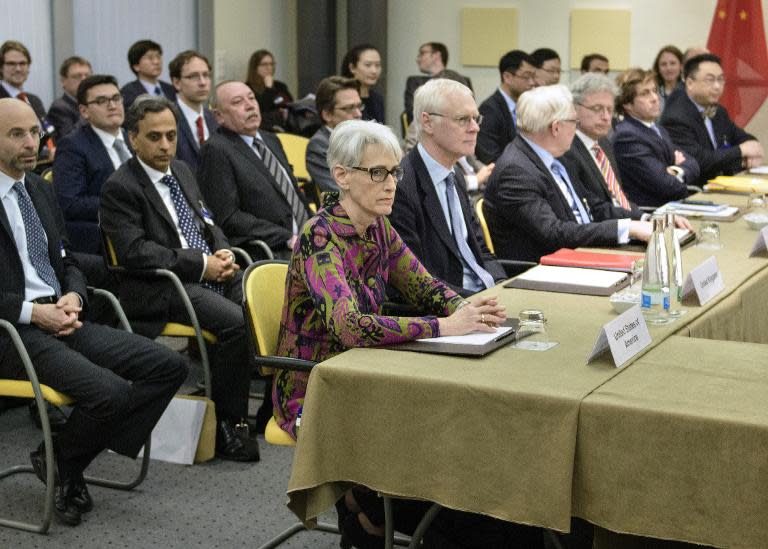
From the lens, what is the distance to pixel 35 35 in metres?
8.40

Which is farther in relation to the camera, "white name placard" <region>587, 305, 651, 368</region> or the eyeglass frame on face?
the eyeglass frame on face

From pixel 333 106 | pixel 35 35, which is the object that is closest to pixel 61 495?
pixel 333 106

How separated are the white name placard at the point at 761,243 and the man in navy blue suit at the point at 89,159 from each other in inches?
108

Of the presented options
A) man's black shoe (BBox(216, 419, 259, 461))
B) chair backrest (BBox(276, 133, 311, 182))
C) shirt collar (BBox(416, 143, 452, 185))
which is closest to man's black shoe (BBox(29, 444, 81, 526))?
man's black shoe (BBox(216, 419, 259, 461))

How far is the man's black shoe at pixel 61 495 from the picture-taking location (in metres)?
3.37

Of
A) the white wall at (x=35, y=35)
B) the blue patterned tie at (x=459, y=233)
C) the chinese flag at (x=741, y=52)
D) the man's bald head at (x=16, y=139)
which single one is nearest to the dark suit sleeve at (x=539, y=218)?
the blue patterned tie at (x=459, y=233)

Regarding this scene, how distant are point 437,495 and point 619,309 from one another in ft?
3.10

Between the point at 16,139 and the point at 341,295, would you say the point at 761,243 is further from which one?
the point at 16,139

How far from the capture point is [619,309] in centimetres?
302

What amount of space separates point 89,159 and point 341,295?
2718 millimetres

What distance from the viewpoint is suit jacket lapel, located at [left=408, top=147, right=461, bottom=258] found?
367 cm

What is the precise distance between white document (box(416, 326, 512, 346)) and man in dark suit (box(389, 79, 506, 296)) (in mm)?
1001

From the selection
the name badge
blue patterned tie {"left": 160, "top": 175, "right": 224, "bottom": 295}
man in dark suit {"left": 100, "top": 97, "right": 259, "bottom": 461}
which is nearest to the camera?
man in dark suit {"left": 100, "top": 97, "right": 259, "bottom": 461}

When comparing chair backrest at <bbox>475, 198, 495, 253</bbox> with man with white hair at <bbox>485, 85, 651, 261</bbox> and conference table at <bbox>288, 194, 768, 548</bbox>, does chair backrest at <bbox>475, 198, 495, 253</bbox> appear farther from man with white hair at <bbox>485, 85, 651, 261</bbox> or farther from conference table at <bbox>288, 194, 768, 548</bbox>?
conference table at <bbox>288, 194, 768, 548</bbox>
